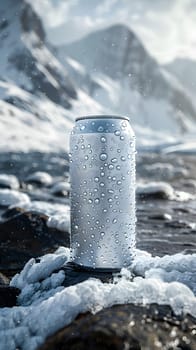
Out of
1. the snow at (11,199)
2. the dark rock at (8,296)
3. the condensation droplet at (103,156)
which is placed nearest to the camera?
the dark rock at (8,296)

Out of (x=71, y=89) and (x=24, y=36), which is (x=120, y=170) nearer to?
(x=71, y=89)

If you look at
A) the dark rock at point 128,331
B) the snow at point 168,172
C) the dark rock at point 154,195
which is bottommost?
the dark rock at point 128,331

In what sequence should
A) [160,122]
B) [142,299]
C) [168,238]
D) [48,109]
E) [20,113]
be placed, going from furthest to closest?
[160,122]
[48,109]
[20,113]
[168,238]
[142,299]

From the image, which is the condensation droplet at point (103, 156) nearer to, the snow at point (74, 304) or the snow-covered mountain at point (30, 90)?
the snow at point (74, 304)

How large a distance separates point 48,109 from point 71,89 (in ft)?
119

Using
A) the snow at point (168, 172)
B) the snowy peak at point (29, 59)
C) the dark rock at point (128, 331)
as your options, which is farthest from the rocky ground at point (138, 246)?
the snowy peak at point (29, 59)

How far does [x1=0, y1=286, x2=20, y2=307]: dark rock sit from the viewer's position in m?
2.73

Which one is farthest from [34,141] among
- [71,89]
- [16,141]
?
[71,89]

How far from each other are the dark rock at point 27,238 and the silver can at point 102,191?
174 centimetres

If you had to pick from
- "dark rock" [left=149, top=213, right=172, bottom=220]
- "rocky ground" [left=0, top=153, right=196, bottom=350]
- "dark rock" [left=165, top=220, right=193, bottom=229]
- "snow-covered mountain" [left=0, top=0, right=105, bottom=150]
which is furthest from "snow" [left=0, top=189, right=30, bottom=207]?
"snow-covered mountain" [left=0, top=0, right=105, bottom=150]

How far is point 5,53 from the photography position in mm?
161125

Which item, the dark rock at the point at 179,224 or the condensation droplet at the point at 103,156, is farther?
the dark rock at the point at 179,224

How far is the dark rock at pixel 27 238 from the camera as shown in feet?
15.7

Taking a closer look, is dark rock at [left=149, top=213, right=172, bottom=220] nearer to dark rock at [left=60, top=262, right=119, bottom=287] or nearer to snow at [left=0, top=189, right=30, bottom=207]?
snow at [left=0, top=189, right=30, bottom=207]
